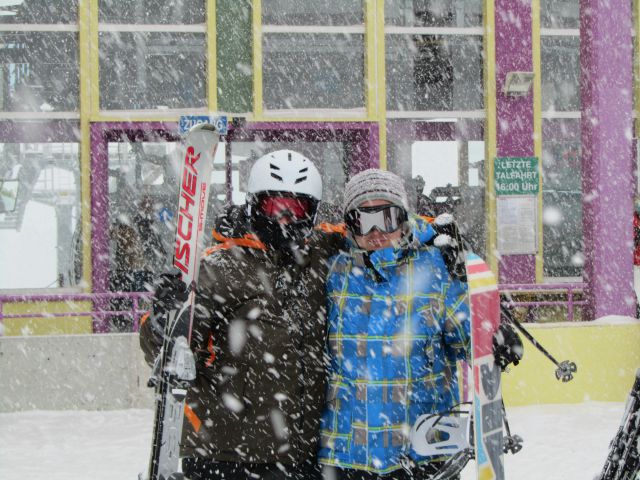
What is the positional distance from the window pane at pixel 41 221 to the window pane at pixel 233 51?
2007 mm

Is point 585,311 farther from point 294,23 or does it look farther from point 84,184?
point 84,184

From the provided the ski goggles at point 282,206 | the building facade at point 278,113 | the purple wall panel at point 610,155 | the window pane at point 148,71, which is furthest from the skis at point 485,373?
the window pane at point 148,71

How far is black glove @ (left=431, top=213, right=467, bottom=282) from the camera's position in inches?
108

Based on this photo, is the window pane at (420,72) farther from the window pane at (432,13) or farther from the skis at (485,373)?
the skis at (485,373)

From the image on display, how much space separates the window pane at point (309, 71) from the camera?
1087 cm

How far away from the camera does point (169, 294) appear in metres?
2.79

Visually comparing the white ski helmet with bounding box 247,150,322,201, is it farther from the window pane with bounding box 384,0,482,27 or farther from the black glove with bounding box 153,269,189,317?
the window pane with bounding box 384,0,482,27

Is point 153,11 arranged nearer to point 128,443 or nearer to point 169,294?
point 128,443

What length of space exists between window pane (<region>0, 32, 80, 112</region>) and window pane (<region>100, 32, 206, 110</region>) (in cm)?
38

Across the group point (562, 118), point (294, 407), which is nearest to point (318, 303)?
point (294, 407)

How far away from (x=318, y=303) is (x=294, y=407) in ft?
1.13

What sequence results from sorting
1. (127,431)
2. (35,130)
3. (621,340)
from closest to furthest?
1. (127,431)
2. (621,340)
3. (35,130)

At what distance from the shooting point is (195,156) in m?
3.37

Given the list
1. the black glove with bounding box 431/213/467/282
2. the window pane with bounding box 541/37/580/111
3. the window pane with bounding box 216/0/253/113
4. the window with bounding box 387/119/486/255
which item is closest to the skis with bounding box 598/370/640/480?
the black glove with bounding box 431/213/467/282
